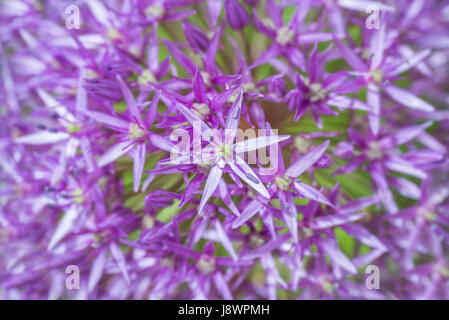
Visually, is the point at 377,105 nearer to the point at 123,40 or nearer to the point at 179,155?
the point at 179,155

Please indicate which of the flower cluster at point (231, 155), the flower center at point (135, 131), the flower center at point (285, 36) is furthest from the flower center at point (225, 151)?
the flower center at point (285, 36)

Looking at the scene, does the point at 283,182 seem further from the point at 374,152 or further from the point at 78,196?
the point at 78,196

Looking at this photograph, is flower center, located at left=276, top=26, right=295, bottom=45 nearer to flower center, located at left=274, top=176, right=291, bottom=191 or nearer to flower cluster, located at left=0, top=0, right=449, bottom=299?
flower cluster, located at left=0, top=0, right=449, bottom=299

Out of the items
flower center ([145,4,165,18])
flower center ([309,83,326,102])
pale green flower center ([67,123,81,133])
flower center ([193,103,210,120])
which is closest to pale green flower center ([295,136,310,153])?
flower center ([309,83,326,102])

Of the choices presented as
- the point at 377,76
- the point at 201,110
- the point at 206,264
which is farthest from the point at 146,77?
the point at 377,76

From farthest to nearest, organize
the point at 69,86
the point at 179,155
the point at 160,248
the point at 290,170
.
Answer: the point at 69,86
the point at 160,248
the point at 290,170
the point at 179,155

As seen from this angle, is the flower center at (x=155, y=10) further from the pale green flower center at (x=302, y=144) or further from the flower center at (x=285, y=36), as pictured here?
the pale green flower center at (x=302, y=144)
